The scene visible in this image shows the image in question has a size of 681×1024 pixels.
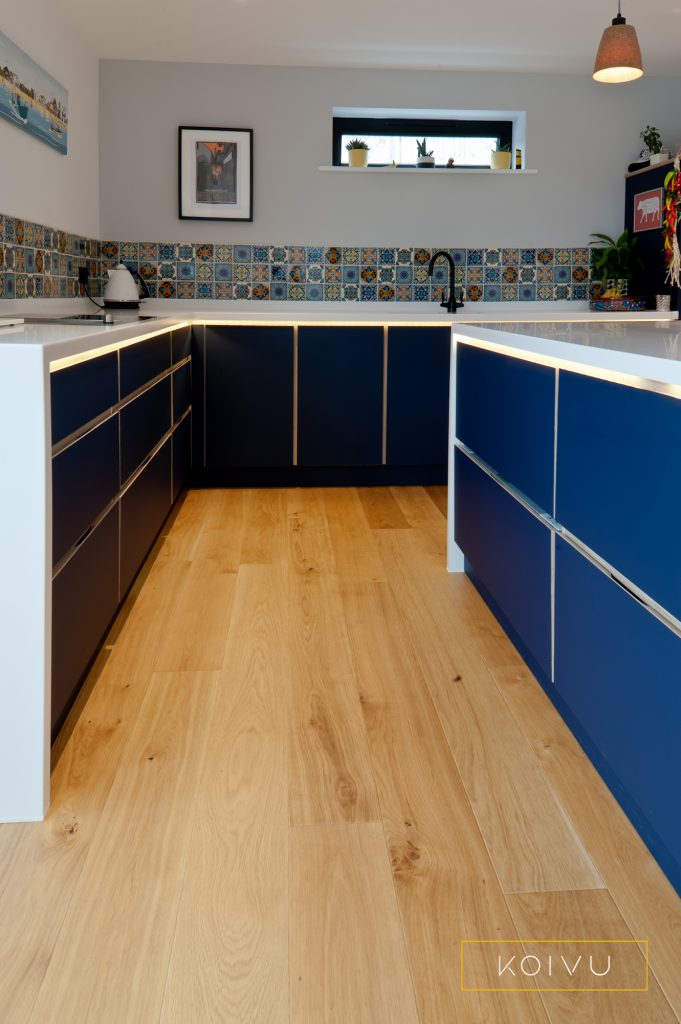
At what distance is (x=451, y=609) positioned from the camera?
294 centimetres

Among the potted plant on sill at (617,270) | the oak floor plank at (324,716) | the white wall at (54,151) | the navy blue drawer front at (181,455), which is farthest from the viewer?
the potted plant on sill at (617,270)

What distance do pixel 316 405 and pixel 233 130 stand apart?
1616 mm

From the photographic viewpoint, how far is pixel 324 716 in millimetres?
2182

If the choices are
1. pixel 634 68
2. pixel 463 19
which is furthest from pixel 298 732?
pixel 463 19

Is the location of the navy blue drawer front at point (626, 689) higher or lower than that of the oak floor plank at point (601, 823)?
higher

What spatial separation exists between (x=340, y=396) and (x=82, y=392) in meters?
2.84

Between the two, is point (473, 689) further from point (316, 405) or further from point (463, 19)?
point (463, 19)

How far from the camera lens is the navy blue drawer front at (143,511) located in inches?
111

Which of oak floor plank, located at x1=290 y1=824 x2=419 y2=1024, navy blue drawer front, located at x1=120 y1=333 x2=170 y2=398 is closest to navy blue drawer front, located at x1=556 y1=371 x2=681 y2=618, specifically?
oak floor plank, located at x1=290 y1=824 x2=419 y2=1024

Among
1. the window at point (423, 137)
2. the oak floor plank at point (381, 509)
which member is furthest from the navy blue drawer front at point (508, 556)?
the window at point (423, 137)

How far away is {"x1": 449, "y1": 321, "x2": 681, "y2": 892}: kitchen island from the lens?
1422mm

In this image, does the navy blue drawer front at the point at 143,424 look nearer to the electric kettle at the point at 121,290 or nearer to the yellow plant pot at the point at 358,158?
the electric kettle at the point at 121,290

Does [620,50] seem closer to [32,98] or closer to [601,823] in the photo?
[32,98]

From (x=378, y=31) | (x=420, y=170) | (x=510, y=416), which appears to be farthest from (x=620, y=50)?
(x=420, y=170)
